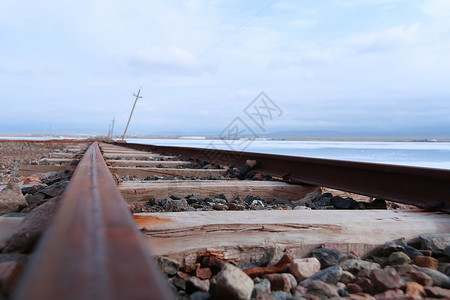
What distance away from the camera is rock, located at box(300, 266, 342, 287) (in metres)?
1.12

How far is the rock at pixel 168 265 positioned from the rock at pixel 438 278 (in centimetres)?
84

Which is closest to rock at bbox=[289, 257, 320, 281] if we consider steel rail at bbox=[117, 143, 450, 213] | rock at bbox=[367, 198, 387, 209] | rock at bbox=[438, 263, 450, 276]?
rock at bbox=[438, 263, 450, 276]

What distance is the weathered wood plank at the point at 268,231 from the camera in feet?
4.20

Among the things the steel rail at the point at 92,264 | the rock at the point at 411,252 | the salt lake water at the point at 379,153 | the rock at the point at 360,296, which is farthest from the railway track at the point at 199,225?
the salt lake water at the point at 379,153

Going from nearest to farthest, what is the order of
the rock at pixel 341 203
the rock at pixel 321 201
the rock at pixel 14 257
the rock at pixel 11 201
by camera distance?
the rock at pixel 14 257 < the rock at pixel 11 201 < the rock at pixel 341 203 < the rock at pixel 321 201

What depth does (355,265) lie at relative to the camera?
1.23 metres

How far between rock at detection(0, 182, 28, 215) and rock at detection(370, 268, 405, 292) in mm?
1814

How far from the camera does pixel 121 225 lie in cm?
67

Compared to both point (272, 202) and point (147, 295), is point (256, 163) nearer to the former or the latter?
point (272, 202)

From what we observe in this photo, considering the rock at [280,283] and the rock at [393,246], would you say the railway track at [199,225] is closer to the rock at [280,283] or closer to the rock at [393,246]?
the rock at [393,246]

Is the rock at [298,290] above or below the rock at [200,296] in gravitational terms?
above

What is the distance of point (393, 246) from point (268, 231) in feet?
1.62

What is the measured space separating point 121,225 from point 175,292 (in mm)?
479

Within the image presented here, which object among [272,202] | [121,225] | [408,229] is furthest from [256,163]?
[121,225]
